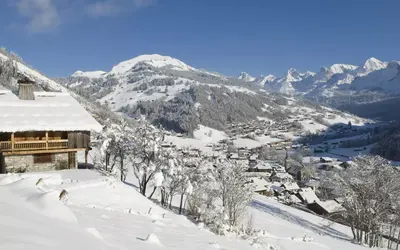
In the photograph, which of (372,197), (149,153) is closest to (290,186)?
(372,197)

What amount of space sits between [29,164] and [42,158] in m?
1.08

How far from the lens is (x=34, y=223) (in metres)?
7.20

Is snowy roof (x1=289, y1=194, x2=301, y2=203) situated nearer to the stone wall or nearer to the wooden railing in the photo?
the stone wall

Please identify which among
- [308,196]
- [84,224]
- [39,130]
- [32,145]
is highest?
[39,130]

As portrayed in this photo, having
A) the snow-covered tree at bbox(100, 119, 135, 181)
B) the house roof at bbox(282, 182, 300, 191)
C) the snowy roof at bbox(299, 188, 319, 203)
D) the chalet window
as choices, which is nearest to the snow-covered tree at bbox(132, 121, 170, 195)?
the snow-covered tree at bbox(100, 119, 135, 181)

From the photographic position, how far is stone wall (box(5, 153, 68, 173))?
29125mm

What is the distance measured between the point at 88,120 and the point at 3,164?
24.0ft

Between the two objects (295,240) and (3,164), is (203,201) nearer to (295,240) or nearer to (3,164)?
(295,240)

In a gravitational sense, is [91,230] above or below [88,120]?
below

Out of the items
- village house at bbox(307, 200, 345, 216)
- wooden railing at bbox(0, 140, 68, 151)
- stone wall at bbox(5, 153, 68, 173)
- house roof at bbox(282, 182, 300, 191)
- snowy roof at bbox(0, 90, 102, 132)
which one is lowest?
village house at bbox(307, 200, 345, 216)

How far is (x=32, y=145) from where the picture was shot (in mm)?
29578

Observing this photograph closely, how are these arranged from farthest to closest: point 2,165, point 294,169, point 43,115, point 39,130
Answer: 1. point 294,169
2. point 43,115
3. point 2,165
4. point 39,130

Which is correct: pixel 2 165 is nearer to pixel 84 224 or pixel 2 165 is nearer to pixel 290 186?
pixel 84 224

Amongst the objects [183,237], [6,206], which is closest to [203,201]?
[183,237]
